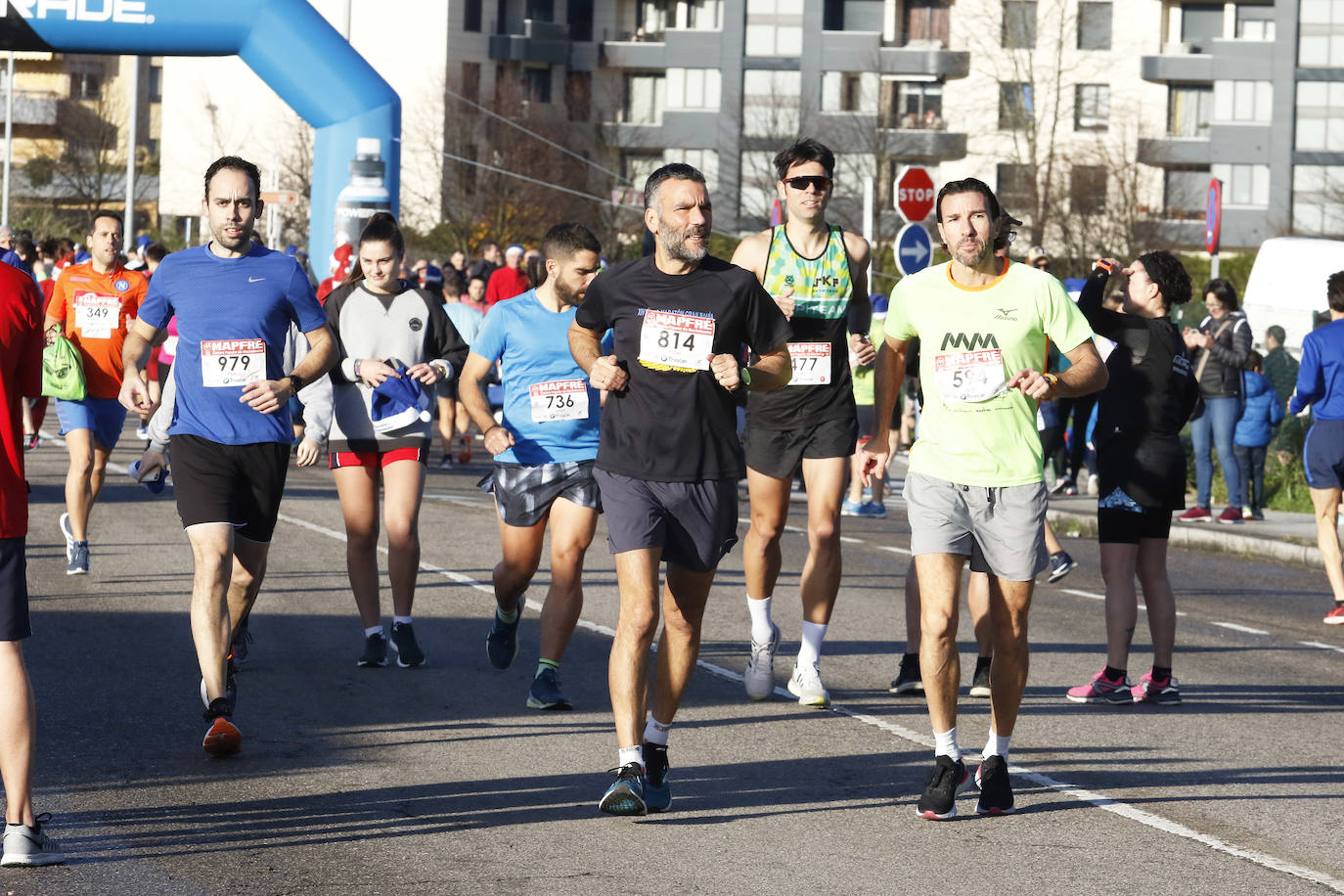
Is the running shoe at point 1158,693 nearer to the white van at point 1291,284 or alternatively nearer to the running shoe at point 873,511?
the running shoe at point 873,511

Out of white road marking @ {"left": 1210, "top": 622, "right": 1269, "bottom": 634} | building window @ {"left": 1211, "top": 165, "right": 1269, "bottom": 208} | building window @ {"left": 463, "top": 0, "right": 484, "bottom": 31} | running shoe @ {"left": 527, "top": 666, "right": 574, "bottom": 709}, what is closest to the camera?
running shoe @ {"left": 527, "top": 666, "right": 574, "bottom": 709}

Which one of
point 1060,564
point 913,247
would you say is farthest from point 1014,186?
point 1060,564

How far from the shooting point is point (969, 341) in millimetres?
6684

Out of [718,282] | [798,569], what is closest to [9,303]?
[718,282]

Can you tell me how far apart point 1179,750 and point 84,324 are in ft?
24.8

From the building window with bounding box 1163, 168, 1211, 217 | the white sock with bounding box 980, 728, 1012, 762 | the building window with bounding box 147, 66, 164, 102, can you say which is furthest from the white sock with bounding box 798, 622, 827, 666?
the building window with bounding box 147, 66, 164, 102

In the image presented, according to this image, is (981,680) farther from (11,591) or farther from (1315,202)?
(1315,202)

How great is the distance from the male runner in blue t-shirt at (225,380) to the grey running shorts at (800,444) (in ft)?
6.45

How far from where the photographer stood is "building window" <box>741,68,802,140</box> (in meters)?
69.8

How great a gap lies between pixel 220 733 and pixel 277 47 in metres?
18.6

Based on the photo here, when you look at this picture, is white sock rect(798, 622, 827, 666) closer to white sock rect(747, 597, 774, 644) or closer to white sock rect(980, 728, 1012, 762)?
white sock rect(747, 597, 774, 644)

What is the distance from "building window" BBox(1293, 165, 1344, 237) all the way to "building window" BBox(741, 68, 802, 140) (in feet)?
59.0

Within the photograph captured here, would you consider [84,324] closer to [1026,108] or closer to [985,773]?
[985,773]

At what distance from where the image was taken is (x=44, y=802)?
643 cm
